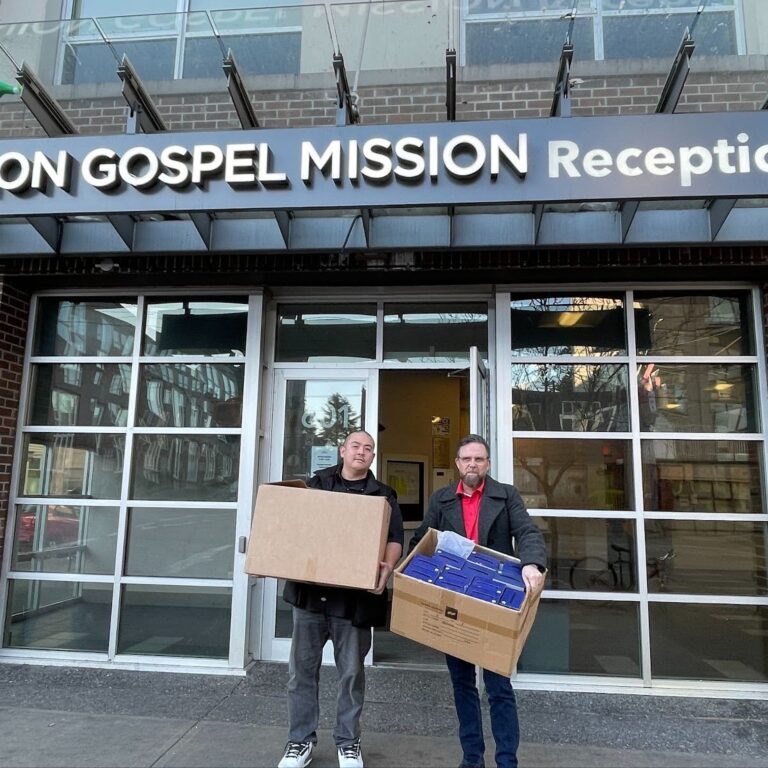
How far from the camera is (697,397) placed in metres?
4.72

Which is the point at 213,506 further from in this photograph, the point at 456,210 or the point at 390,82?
the point at 390,82

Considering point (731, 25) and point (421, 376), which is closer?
point (731, 25)

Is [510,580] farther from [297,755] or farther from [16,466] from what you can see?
[16,466]

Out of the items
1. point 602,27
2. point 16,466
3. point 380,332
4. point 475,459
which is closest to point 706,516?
point 475,459

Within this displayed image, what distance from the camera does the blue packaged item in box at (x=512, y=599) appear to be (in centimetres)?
274

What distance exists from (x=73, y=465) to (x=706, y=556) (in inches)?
200

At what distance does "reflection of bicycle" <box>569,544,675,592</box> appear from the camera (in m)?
4.54

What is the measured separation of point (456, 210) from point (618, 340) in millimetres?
1687

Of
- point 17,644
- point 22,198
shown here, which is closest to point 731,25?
point 22,198

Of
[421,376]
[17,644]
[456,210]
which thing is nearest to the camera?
[456,210]

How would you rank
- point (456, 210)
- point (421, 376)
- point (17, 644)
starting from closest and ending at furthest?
point (456, 210), point (17, 644), point (421, 376)

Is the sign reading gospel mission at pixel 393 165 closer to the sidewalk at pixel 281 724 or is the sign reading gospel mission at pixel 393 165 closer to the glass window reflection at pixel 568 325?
the glass window reflection at pixel 568 325

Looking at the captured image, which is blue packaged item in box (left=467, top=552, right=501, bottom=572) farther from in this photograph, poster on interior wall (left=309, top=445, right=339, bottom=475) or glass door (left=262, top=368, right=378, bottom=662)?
poster on interior wall (left=309, top=445, right=339, bottom=475)

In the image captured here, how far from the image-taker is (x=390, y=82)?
5035mm
